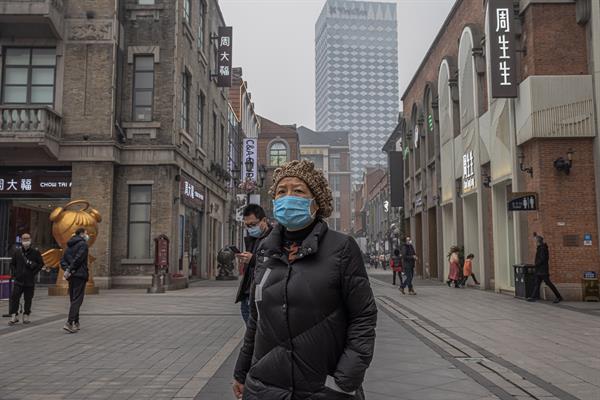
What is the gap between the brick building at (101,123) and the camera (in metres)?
20.4

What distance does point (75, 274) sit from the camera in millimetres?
9961

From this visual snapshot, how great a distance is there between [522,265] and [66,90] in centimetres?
1666

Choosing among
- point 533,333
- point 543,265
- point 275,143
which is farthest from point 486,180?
point 275,143

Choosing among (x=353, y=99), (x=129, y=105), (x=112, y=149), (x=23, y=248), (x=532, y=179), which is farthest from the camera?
(x=353, y=99)

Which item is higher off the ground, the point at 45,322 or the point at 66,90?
the point at 66,90

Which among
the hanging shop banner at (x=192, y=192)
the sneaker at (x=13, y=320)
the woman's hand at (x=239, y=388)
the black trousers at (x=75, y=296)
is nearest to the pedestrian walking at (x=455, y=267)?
the hanging shop banner at (x=192, y=192)

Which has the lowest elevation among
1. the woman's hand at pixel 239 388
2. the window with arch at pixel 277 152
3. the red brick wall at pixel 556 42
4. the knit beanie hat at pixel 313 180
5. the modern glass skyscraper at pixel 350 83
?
the woman's hand at pixel 239 388

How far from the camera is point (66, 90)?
21.0 meters

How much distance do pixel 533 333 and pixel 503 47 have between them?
383 inches

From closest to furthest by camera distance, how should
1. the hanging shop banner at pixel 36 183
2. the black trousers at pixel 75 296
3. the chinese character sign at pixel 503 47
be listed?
the black trousers at pixel 75 296 → the chinese character sign at pixel 503 47 → the hanging shop banner at pixel 36 183

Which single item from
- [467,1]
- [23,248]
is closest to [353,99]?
[467,1]

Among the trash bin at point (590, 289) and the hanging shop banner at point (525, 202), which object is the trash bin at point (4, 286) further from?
the trash bin at point (590, 289)

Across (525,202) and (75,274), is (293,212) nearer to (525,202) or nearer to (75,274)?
(75,274)

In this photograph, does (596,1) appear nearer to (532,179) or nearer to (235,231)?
(532,179)
